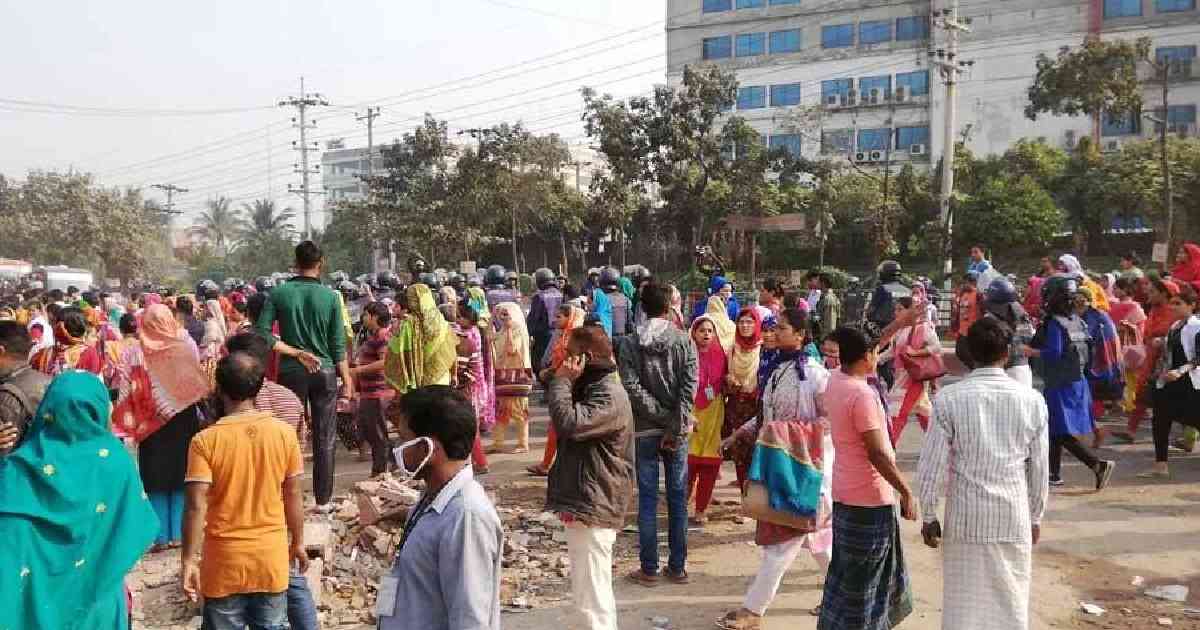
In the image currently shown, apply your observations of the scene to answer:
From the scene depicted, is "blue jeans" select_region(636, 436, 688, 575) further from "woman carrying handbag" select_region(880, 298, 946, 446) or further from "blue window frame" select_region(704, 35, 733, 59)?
"blue window frame" select_region(704, 35, 733, 59)

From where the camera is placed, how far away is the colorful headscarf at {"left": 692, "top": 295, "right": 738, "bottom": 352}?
695 centimetres

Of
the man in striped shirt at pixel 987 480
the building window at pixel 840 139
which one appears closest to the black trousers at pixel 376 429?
the man in striped shirt at pixel 987 480

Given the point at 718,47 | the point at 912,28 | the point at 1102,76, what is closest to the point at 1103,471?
the point at 1102,76

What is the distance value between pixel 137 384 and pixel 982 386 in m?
5.18

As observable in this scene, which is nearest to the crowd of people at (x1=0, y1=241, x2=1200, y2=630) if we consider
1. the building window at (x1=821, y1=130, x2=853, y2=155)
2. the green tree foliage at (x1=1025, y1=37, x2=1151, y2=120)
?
the green tree foliage at (x1=1025, y1=37, x2=1151, y2=120)

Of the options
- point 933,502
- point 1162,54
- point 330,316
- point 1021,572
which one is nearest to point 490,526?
point 933,502

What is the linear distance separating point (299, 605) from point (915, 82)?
45960mm

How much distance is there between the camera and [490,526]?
2588mm

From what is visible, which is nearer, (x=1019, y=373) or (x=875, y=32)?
(x=1019, y=373)

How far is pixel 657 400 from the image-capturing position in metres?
5.43

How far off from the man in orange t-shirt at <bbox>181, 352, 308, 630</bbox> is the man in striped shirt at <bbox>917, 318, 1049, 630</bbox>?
8.47 feet

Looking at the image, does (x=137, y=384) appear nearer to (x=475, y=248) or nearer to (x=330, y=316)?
(x=330, y=316)

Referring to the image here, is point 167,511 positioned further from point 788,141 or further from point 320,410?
point 788,141

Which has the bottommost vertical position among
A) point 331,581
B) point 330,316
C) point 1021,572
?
point 331,581
